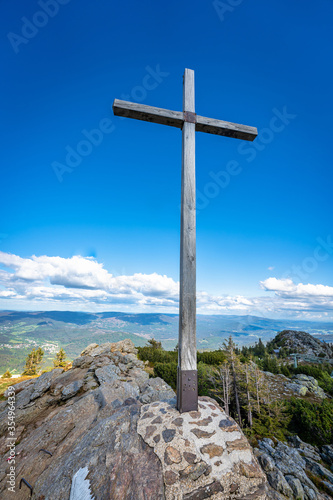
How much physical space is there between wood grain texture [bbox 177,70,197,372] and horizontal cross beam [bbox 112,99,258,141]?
261mm

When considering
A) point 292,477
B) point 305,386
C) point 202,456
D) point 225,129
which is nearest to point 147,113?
point 225,129

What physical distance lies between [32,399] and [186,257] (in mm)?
10578

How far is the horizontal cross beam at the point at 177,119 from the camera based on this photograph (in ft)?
16.2

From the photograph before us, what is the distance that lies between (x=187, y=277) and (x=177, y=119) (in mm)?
3716

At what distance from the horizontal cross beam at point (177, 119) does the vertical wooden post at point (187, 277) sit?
Answer: 0.67ft

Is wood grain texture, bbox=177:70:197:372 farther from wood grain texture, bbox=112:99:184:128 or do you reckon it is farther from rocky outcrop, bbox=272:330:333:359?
rocky outcrop, bbox=272:330:333:359

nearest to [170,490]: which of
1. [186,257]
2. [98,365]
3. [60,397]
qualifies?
[186,257]

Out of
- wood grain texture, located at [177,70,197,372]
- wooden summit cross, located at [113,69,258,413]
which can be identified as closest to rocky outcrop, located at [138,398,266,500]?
wooden summit cross, located at [113,69,258,413]

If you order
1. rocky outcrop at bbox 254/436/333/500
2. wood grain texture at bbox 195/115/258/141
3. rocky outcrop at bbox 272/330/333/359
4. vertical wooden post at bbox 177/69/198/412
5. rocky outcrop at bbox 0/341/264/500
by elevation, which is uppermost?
wood grain texture at bbox 195/115/258/141

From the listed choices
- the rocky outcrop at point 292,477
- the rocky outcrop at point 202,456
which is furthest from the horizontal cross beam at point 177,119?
the rocky outcrop at point 292,477

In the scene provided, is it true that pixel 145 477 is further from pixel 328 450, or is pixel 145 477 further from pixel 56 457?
pixel 328 450

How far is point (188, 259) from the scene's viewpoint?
455 cm

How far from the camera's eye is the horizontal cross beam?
194 inches

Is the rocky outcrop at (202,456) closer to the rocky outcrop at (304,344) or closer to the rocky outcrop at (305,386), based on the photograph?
the rocky outcrop at (305,386)
